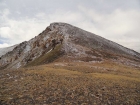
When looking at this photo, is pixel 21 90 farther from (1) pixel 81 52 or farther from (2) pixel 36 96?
(1) pixel 81 52

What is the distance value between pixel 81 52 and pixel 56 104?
59531 mm

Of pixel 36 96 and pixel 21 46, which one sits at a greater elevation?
pixel 21 46

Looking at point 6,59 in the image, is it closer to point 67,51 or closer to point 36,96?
point 67,51

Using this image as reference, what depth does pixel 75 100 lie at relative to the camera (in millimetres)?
14938

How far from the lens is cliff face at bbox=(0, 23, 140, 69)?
6950cm

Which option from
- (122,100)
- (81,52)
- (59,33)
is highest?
(59,33)

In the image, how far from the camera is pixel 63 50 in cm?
7169

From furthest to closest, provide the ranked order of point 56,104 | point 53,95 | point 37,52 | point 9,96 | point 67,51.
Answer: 1. point 37,52
2. point 67,51
3. point 53,95
4. point 9,96
5. point 56,104

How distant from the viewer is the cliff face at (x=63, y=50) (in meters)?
69.5

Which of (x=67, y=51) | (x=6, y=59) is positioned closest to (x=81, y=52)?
(x=67, y=51)

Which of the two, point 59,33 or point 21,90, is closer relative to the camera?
point 21,90

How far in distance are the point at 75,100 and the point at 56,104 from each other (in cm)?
224

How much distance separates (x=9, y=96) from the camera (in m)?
14.4

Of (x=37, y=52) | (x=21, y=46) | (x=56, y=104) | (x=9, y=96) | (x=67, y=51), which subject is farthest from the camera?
(x=21, y=46)
